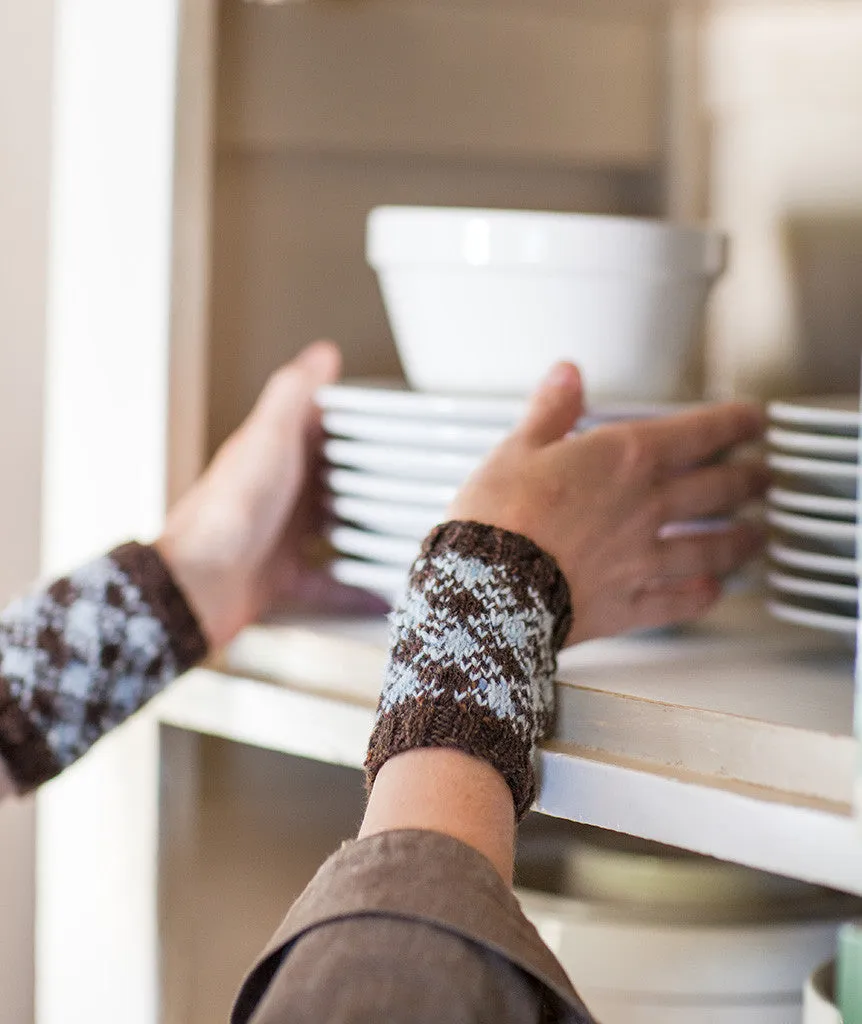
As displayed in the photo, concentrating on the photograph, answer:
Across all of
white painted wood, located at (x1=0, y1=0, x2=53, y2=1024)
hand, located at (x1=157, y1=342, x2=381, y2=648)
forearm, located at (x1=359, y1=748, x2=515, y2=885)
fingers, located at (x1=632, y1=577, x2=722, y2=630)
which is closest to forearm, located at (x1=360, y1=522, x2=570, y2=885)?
forearm, located at (x1=359, y1=748, x2=515, y2=885)

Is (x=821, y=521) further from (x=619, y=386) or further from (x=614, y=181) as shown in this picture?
(x=614, y=181)

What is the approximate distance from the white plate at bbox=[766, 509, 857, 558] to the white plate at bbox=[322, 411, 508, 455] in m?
0.15

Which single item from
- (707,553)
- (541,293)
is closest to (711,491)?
(707,553)

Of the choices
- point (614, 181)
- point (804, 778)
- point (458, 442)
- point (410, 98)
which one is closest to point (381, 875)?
point (804, 778)

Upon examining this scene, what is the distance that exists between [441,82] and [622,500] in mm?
396

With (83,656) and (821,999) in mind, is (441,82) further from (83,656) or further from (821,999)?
(821,999)

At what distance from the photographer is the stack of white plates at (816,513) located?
67 centimetres

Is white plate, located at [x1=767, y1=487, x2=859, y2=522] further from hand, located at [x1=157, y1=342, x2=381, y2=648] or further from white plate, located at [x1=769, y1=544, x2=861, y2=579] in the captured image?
hand, located at [x1=157, y1=342, x2=381, y2=648]

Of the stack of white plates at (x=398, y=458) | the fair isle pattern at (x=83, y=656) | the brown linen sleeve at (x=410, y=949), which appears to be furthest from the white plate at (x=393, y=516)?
the brown linen sleeve at (x=410, y=949)

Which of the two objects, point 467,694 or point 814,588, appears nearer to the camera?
point 467,694

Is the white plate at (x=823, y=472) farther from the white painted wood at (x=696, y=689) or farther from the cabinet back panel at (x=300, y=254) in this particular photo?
the cabinet back panel at (x=300, y=254)

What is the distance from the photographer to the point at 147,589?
749 mm

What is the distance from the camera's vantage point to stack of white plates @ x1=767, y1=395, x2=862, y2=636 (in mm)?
669

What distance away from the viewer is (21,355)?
0.97 meters
